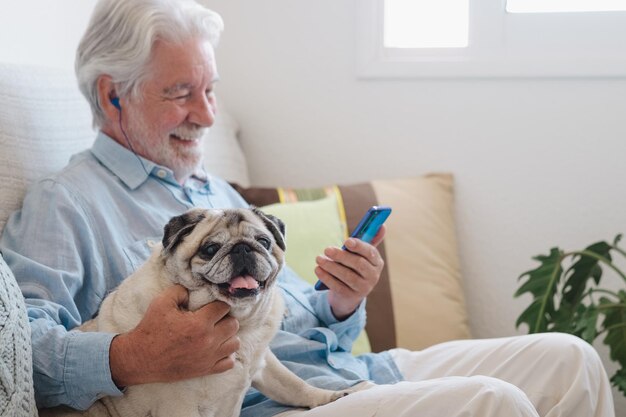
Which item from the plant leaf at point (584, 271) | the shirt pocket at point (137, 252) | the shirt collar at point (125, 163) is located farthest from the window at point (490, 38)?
the shirt pocket at point (137, 252)

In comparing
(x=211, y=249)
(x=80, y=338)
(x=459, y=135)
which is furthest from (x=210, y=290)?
(x=459, y=135)

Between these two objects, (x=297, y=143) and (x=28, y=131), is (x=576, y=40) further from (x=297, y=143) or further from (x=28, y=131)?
(x=28, y=131)

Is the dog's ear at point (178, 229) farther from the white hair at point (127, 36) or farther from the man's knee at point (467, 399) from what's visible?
the white hair at point (127, 36)

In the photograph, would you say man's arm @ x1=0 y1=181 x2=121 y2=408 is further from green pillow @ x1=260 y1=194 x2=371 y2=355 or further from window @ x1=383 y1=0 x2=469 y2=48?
window @ x1=383 y1=0 x2=469 y2=48

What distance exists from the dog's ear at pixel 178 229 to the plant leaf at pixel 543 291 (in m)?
1.08

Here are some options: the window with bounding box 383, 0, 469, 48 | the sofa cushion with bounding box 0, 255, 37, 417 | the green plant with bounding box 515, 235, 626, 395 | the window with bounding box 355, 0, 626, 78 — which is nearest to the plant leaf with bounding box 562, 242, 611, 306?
the green plant with bounding box 515, 235, 626, 395

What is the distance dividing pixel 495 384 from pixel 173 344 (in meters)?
0.47

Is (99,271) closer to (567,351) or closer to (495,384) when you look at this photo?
(495,384)

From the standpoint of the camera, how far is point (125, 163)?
161cm

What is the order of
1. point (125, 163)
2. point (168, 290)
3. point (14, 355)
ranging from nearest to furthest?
point (14, 355) → point (168, 290) → point (125, 163)

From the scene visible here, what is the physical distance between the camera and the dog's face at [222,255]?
1177mm

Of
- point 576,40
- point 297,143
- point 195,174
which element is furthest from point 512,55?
point 195,174

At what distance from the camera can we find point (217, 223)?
4.01 ft

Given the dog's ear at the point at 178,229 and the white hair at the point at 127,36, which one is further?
the white hair at the point at 127,36
